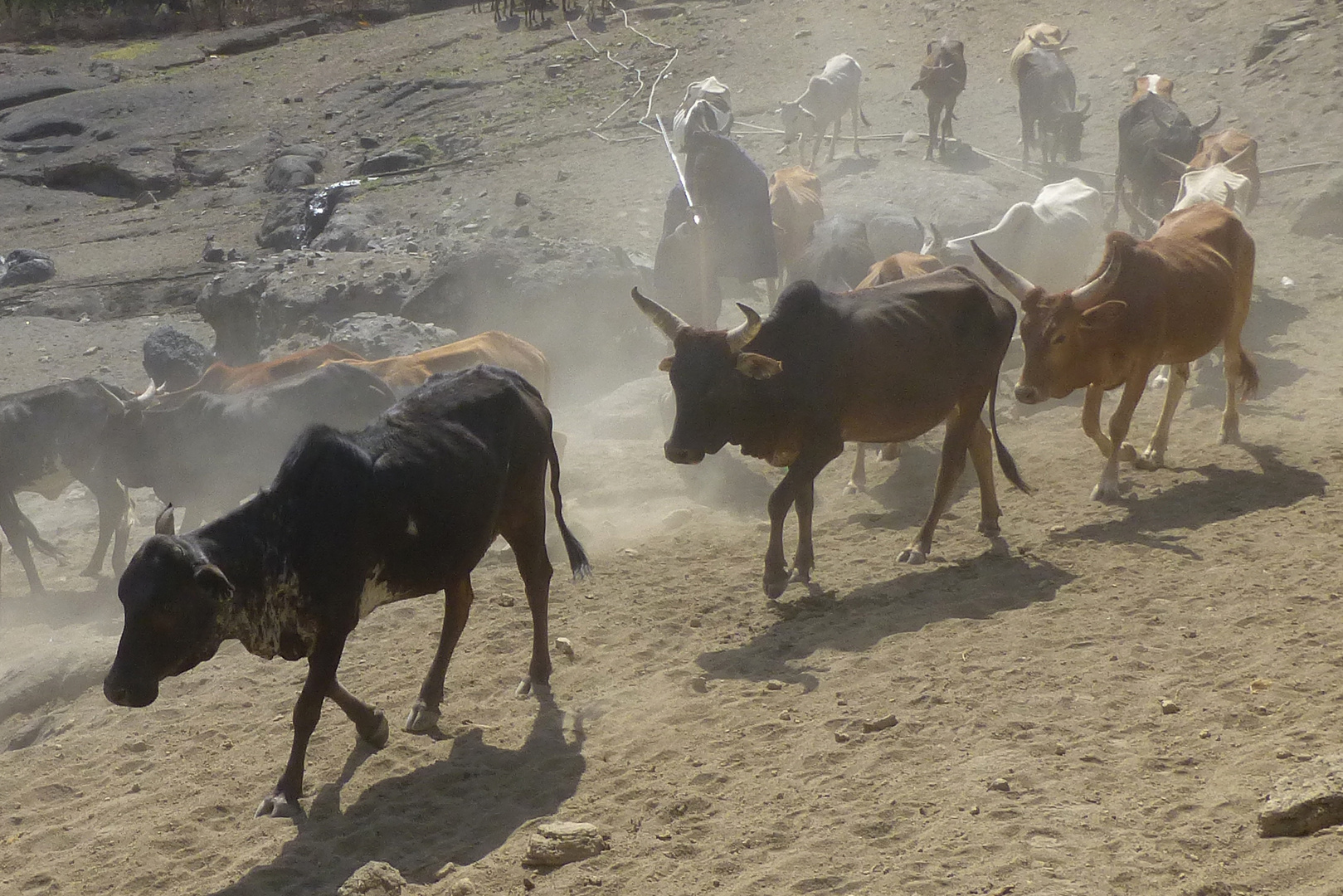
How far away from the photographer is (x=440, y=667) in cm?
604

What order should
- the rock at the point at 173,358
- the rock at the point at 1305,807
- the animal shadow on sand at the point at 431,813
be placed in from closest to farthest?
the rock at the point at 1305,807 < the animal shadow on sand at the point at 431,813 < the rock at the point at 173,358

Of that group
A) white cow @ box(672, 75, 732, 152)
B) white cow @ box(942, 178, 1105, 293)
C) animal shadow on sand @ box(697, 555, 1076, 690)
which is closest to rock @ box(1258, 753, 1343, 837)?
animal shadow on sand @ box(697, 555, 1076, 690)

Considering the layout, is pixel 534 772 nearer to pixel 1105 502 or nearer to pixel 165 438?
pixel 1105 502

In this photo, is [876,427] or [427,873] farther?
[876,427]

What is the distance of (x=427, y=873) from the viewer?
465 cm

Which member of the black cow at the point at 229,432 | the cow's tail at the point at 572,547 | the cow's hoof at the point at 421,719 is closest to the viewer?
the cow's hoof at the point at 421,719

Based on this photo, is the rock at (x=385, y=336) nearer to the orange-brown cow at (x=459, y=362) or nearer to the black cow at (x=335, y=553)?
the orange-brown cow at (x=459, y=362)

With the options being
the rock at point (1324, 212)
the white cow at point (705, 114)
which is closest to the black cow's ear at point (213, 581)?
the white cow at point (705, 114)

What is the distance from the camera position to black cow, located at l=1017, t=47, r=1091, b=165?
18453 mm

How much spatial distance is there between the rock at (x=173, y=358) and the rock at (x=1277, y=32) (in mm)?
15888

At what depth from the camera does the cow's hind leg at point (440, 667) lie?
5.98 metres

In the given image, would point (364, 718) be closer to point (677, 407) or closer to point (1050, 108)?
point (677, 407)

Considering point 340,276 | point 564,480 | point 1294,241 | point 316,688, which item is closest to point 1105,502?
point 564,480

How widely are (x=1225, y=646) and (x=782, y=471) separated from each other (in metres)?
5.01
